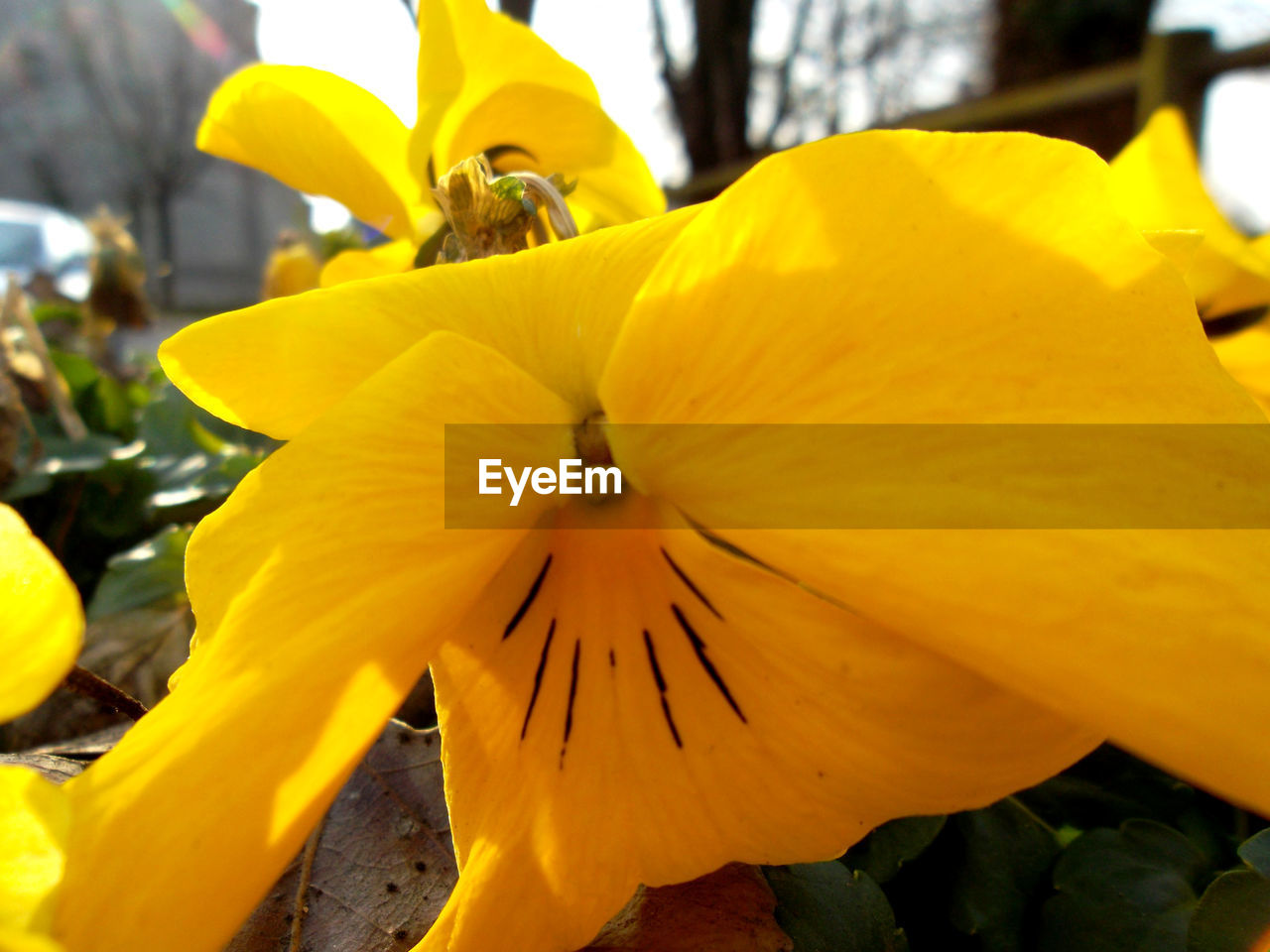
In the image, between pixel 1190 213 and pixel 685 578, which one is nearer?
pixel 685 578

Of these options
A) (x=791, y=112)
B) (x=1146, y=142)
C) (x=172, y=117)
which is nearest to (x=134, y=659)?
(x=1146, y=142)

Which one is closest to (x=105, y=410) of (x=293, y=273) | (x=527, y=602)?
(x=293, y=273)

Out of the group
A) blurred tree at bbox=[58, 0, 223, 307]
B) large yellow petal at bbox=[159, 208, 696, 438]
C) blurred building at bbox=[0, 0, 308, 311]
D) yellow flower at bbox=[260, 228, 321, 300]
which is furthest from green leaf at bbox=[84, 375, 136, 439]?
blurred tree at bbox=[58, 0, 223, 307]

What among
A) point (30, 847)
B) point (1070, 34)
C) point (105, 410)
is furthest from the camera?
point (1070, 34)

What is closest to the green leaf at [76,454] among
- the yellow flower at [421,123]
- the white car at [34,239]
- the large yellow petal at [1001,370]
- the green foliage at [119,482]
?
the green foliage at [119,482]

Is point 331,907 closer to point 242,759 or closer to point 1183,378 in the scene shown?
point 242,759

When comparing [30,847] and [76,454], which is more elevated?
[76,454]

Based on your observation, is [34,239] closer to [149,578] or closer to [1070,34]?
[1070,34]
